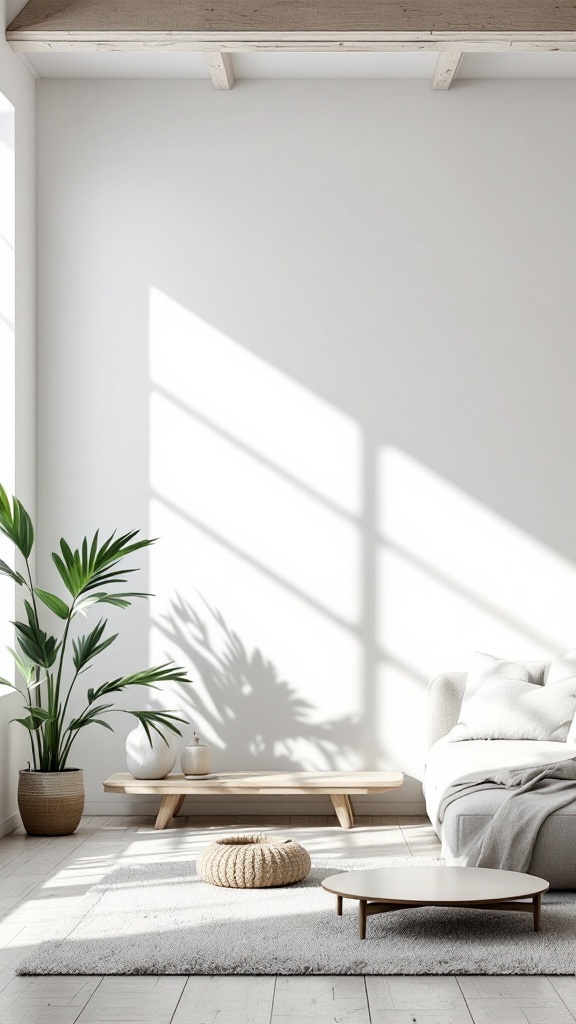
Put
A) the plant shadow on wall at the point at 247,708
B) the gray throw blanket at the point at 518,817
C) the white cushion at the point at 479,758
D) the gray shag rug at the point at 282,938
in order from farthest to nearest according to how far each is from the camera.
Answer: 1. the plant shadow on wall at the point at 247,708
2. the white cushion at the point at 479,758
3. the gray throw blanket at the point at 518,817
4. the gray shag rug at the point at 282,938

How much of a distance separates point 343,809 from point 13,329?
2.82 meters

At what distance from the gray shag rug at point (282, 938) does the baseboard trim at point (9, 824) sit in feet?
4.36

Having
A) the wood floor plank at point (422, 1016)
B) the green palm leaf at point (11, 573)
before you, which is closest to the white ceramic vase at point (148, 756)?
the green palm leaf at point (11, 573)

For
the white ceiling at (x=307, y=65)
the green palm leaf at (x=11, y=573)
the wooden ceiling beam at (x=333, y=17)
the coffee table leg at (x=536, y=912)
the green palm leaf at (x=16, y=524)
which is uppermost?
the white ceiling at (x=307, y=65)

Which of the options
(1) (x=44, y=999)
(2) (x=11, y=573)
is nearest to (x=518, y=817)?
(1) (x=44, y=999)

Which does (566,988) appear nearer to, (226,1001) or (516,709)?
(226,1001)

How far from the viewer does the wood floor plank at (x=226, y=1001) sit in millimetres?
2750

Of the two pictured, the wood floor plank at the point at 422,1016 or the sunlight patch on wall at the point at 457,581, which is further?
the sunlight patch on wall at the point at 457,581

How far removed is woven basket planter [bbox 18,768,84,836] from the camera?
16.8 ft

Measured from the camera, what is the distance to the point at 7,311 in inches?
216

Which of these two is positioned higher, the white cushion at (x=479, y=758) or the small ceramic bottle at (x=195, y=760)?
the white cushion at (x=479, y=758)

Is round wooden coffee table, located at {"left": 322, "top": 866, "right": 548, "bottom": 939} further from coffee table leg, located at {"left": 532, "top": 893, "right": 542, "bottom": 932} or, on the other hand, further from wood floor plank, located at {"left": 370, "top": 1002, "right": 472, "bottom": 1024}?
wood floor plank, located at {"left": 370, "top": 1002, "right": 472, "bottom": 1024}

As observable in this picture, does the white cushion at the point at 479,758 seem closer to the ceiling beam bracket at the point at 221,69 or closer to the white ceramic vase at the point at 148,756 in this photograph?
the white ceramic vase at the point at 148,756

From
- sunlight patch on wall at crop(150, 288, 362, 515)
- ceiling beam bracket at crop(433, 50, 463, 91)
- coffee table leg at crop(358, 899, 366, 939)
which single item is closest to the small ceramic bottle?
sunlight patch on wall at crop(150, 288, 362, 515)
